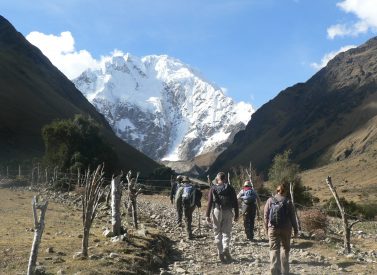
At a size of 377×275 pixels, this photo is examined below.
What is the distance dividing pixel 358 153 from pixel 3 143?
111325 mm

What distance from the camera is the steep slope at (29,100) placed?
321ft

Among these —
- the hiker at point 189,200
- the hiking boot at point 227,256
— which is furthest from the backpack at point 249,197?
the hiking boot at point 227,256

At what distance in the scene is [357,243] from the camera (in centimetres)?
2055

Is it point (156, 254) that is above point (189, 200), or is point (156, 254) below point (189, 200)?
below

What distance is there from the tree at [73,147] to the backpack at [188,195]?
31173 mm

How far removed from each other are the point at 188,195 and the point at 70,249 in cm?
619

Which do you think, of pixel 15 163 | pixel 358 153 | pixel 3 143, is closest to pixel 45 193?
pixel 15 163

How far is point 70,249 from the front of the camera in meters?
14.3

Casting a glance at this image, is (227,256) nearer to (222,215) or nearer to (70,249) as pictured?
(222,215)

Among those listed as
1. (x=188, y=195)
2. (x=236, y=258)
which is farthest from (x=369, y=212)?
(x=236, y=258)

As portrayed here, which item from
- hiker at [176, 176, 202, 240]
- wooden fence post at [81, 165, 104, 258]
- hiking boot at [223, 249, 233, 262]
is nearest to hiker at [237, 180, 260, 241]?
hiker at [176, 176, 202, 240]

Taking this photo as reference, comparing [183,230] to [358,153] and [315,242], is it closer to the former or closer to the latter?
[315,242]

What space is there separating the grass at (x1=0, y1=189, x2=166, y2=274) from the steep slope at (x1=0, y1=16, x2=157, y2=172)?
69.1 metres

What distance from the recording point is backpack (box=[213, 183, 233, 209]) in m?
14.4
